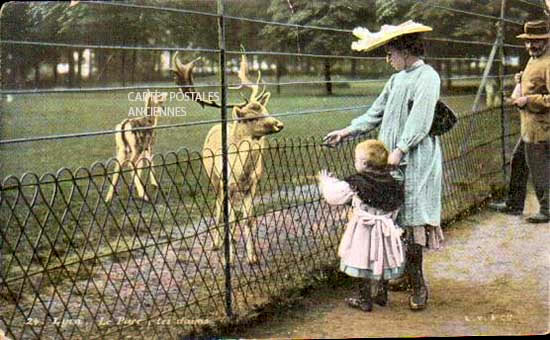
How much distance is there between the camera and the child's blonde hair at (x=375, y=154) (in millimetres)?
2955

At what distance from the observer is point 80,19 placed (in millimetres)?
2857

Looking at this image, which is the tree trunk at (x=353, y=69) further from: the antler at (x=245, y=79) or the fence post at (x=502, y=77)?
the fence post at (x=502, y=77)

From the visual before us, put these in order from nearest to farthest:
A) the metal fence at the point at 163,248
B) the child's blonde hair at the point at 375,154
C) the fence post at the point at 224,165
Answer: the metal fence at the point at 163,248, the fence post at the point at 224,165, the child's blonde hair at the point at 375,154

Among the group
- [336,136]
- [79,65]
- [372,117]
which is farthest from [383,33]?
[79,65]

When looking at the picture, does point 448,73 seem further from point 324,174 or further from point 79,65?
point 79,65

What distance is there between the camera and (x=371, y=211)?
118 inches

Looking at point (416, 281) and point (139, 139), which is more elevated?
point (139, 139)

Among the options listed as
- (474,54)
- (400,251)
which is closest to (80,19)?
(400,251)

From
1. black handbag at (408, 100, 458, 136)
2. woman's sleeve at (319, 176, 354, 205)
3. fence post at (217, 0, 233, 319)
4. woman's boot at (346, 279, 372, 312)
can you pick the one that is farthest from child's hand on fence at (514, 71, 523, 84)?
fence post at (217, 0, 233, 319)

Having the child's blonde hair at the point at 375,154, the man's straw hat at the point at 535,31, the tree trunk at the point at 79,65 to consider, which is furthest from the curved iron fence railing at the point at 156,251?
the man's straw hat at the point at 535,31

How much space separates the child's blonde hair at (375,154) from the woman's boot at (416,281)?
38 cm

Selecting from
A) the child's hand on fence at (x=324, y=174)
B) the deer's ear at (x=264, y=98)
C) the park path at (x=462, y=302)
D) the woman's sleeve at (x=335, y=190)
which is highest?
the deer's ear at (x=264, y=98)

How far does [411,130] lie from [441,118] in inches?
6.5

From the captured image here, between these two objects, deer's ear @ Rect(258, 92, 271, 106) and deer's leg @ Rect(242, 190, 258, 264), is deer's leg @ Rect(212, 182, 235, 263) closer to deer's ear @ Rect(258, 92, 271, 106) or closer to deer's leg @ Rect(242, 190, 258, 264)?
deer's leg @ Rect(242, 190, 258, 264)
